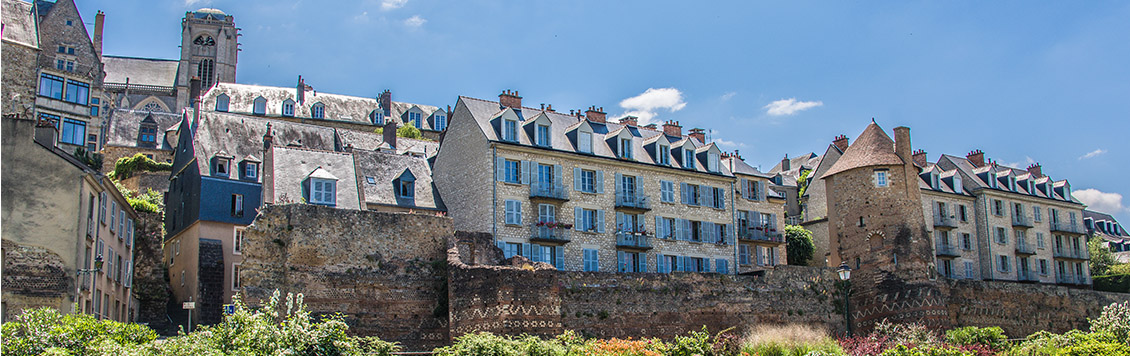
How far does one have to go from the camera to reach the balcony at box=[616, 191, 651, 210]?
39531mm

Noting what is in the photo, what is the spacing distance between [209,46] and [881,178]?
74.5 metres

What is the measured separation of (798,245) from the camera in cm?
4897

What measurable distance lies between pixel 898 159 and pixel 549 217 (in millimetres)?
13691

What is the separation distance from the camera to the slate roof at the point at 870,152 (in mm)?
39312

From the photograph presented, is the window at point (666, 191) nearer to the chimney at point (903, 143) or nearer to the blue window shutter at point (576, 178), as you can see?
the blue window shutter at point (576, 178)

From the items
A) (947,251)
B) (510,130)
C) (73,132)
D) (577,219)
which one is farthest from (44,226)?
(947,251)

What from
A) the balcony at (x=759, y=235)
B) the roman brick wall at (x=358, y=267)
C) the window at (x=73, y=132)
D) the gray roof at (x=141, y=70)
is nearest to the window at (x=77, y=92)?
the window at (x=73, y=132)

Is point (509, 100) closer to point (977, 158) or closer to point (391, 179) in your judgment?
point (391, 179)

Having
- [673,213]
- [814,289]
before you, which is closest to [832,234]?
[814,289]

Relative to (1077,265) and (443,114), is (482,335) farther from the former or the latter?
(443,114)

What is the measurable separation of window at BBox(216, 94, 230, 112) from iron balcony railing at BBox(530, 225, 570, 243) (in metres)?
39.8

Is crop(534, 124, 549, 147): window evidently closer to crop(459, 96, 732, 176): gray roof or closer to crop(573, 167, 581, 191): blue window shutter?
crop(459, 96, 732, 176): gray roof

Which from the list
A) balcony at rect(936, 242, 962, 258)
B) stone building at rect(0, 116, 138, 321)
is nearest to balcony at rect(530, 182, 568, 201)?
stone building at rect(0, 116, 138, 321)

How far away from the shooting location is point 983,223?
52562 millimetres
